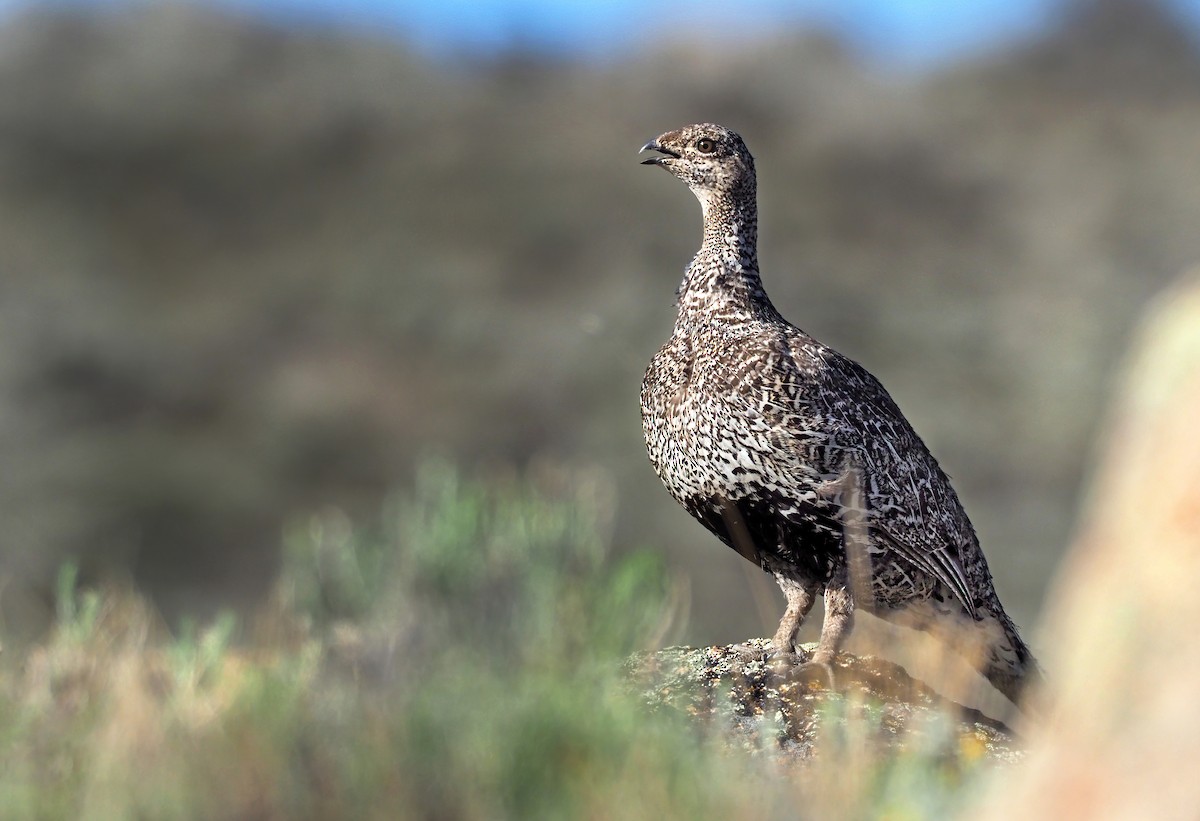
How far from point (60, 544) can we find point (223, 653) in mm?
23279

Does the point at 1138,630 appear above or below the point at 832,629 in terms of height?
below

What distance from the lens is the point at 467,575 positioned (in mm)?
7570

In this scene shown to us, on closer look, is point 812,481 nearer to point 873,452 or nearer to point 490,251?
point 873,452

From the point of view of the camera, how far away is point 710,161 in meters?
7.23

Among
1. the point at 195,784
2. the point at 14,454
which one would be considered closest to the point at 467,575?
the point at 195,784

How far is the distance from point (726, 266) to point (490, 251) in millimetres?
29903

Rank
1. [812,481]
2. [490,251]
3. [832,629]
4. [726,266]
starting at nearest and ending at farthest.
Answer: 1. [812,481]
2. [832,629]
3. [726,266]
4. [490,251]

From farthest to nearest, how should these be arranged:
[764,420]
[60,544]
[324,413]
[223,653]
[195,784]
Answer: [324,413], [60,544], [764,420], [223,653], [195,784]

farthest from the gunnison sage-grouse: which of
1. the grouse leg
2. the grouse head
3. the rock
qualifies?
the grouse head

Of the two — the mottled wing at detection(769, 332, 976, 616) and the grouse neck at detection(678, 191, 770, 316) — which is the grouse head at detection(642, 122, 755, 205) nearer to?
the grouse neck at detection(678, 191, 770, 316)

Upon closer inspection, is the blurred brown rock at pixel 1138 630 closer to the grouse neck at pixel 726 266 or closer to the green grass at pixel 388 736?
the green grass at pixel 388 736

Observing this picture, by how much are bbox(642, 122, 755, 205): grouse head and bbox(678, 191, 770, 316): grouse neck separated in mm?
53

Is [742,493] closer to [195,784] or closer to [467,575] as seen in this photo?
[467,575]

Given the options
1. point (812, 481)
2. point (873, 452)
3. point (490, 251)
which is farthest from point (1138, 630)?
point (490, 251)
